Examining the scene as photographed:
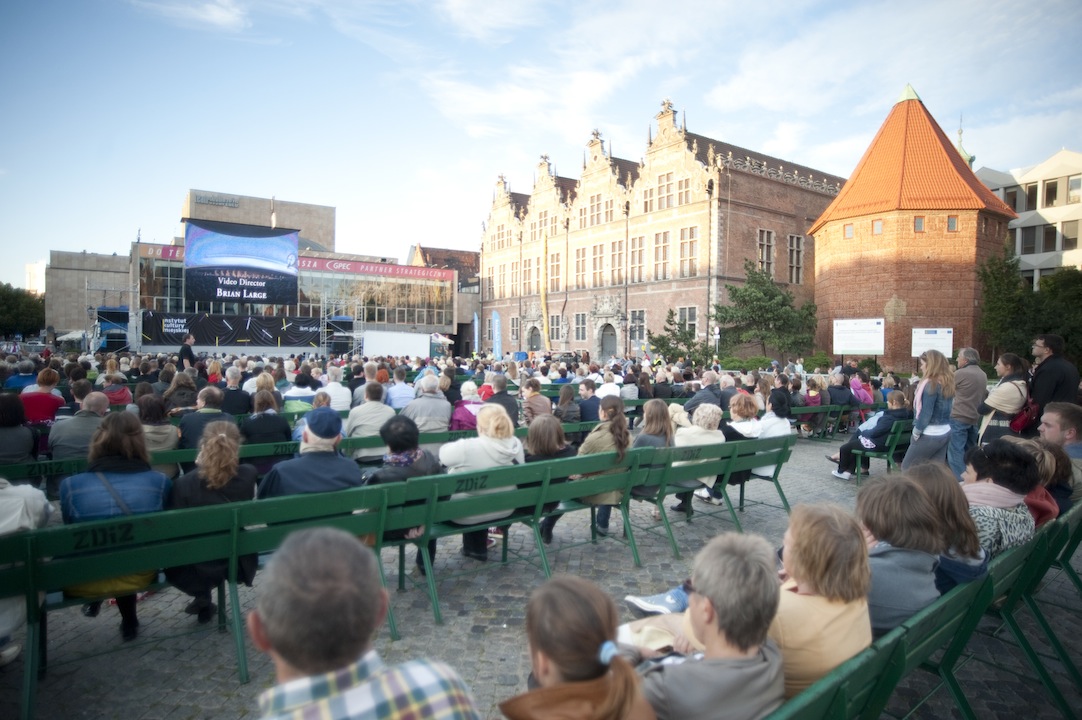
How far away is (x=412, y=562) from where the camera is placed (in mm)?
5344

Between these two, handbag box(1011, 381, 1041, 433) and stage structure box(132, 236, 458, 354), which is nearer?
handbag box(1011, 381, 1041, 433)

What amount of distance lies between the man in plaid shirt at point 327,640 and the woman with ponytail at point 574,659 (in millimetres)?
230

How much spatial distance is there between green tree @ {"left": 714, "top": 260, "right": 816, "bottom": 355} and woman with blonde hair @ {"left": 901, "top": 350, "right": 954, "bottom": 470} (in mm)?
24130

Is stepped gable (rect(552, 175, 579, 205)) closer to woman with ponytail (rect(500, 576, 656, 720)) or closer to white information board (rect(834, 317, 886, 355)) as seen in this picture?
white information board (rect(834, 317, 886, 355))

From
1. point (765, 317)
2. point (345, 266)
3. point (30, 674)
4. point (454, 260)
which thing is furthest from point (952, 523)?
point (454, 260)

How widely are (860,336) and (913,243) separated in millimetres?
7687

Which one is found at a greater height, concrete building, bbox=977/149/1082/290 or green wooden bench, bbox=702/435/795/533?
concrete building, bbox=977/149/1082/290

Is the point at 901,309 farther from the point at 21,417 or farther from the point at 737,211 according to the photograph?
the point at 21,417

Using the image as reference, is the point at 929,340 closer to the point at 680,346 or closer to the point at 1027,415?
the point at 680,346

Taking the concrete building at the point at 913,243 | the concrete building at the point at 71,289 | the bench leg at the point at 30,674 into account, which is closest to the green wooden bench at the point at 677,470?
the bench leg at the point at 30,674

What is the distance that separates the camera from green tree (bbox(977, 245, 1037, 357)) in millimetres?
25766

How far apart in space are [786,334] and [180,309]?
4008 centimetres

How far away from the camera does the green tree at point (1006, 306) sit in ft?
84.5

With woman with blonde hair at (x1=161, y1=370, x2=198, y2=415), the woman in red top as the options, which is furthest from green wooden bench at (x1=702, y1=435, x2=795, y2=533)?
the woman in red top
